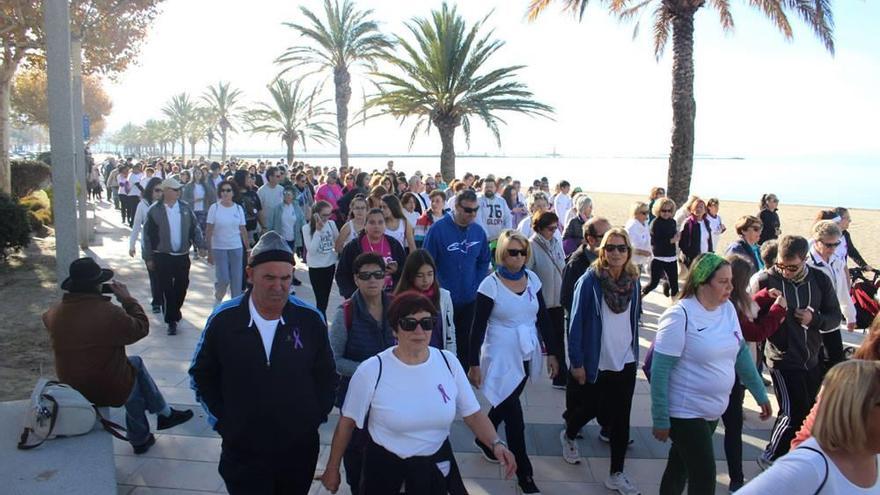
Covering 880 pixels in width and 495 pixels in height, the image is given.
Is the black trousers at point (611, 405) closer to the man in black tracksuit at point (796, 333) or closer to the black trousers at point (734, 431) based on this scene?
the black trousers at point (734, 431)

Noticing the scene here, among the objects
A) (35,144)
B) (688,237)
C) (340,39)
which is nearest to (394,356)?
(688,237)

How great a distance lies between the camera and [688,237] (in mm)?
9312

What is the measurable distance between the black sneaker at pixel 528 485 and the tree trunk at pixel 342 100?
2546 centimetres

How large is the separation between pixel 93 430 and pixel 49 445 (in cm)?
26

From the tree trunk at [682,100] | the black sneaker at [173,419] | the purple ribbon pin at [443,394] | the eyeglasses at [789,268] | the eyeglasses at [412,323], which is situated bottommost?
the black sneaker at [173,419]

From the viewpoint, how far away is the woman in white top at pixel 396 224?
286 inches

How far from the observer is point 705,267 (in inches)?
150

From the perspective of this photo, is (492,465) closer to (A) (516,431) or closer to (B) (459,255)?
(A) (516,431)

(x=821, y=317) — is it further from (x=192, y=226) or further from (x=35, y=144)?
(x=35, y=144)

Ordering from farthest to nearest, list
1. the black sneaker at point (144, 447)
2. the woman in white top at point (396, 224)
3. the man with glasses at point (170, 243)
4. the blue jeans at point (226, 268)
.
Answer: the blue jeans at point (226, 268) → the man with glasses at point (170, 243) → the woman in white top at point (396, 224) → the black sneaker at point (144, 447)

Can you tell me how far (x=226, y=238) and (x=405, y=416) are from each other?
6006 millimetres

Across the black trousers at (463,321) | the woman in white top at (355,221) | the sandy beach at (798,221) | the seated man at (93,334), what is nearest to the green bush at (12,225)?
the woman in white top at (355,221)

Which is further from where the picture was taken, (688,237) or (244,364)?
(688,237)

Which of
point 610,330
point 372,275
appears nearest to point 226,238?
point 372,275
